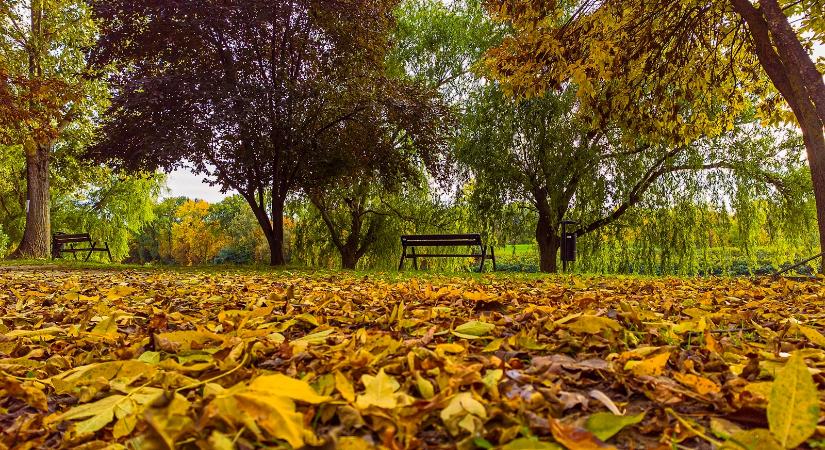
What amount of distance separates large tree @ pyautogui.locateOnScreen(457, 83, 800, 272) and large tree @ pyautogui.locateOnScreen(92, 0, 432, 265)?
9.23ft

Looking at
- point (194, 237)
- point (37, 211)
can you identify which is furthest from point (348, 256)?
point (194, 237)

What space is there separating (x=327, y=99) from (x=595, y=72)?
6175mm

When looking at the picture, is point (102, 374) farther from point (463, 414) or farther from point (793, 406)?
point (793, 406)

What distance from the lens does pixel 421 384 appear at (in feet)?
3.45

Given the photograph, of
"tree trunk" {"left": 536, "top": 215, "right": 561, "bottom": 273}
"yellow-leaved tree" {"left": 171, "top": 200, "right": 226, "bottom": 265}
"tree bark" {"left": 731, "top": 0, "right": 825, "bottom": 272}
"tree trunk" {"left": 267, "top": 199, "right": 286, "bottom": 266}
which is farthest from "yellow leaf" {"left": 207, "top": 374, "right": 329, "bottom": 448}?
"yellow-leaved tree" {"left": 171, "top": 200, "right": 226, "bottom": 265}

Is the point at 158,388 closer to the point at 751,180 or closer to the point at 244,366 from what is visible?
the point at 244,366

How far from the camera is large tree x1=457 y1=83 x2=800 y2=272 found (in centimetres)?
1131

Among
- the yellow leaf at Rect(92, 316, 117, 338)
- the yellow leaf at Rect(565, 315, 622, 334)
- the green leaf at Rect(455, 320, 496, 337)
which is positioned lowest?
the yellow leaf at Rect(92, 316, 117, 338)

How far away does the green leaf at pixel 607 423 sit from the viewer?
86cm

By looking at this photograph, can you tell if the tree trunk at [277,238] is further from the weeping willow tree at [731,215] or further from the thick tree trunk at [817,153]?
the thick tree trunk at [817,153]

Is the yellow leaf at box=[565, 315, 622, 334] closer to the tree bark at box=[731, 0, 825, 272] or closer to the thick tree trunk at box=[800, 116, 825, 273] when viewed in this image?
the tree bark at box=[731, 0, 825, 272]

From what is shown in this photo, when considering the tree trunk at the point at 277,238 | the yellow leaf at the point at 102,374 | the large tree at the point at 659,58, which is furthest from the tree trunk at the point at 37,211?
the yellow leaf at the point at 102,374

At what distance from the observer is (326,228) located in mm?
14742

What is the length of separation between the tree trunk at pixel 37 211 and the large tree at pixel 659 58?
13.3 meters
